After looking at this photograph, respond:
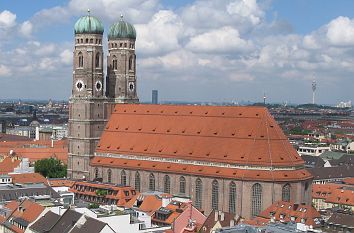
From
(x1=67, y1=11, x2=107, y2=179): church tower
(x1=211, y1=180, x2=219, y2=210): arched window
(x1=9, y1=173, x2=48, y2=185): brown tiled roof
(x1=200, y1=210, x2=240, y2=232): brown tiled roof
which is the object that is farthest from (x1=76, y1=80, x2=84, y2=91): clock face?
(x1=200, y1=210, x2=240, y2=232): brown tiled roof

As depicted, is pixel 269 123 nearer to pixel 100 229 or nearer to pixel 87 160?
pixel 87 160

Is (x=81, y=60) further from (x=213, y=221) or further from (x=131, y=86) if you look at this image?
(x=213, y=221)

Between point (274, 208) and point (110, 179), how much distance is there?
41.8 metres

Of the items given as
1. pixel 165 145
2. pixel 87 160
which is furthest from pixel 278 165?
pixel 87 160

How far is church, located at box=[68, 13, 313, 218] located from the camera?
112875 mm

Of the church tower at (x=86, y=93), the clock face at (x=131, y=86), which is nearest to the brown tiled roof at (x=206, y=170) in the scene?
the church tower at (x=86, y=93)

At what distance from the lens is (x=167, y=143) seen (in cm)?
12656

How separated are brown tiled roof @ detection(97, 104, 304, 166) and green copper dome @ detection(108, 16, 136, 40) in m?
17.5

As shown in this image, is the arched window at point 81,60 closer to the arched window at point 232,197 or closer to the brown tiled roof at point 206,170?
the brown tiled roof at point 206,170

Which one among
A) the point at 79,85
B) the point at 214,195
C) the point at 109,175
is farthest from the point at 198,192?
the point at 79,85

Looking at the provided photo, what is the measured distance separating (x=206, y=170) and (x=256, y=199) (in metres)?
11.7

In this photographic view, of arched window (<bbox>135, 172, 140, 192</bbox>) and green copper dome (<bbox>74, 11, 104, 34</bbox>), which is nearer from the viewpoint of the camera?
arched window (<bbox>135, 172, 140, 192</bbox>)

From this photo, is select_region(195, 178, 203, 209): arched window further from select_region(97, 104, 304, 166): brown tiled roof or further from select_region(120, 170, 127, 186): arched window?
select_region(120, 170, 127, 186): arched window

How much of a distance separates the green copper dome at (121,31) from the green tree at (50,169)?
1372 inches
